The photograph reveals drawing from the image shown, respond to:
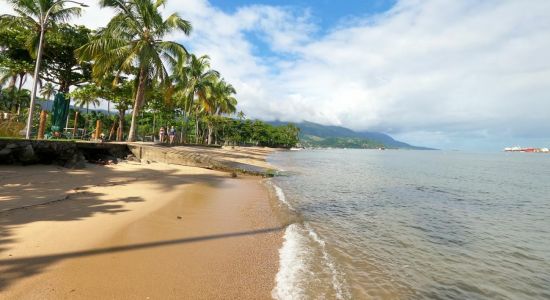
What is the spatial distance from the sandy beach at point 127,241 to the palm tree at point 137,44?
14.3 m

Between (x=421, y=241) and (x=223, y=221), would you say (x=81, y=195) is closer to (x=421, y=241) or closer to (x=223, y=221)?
(x=223, y=221)

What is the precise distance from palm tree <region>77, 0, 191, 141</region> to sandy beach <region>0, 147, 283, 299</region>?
14.3 meters

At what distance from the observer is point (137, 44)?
904 inches

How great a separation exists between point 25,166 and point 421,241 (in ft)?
45.6

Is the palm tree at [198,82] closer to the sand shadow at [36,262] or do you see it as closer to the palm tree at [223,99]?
the palm tree at [223,99]

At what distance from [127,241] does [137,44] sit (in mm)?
21135

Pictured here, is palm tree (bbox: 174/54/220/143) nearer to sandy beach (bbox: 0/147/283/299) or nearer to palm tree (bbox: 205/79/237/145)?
palm tree (bbox: 205/79/237/145)

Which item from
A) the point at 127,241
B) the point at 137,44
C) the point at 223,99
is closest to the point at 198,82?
the point at 223,99

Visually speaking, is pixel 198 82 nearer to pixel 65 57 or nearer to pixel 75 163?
pixel 65 57

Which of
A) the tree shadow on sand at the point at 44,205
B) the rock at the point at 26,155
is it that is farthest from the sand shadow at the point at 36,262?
the rock at the point at 26,155

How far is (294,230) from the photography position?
7828mm

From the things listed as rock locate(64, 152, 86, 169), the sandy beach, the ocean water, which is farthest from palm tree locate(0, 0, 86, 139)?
the ocean water

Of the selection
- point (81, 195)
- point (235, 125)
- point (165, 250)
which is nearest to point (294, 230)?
point (165, 250)

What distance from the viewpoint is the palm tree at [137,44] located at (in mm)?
22562
